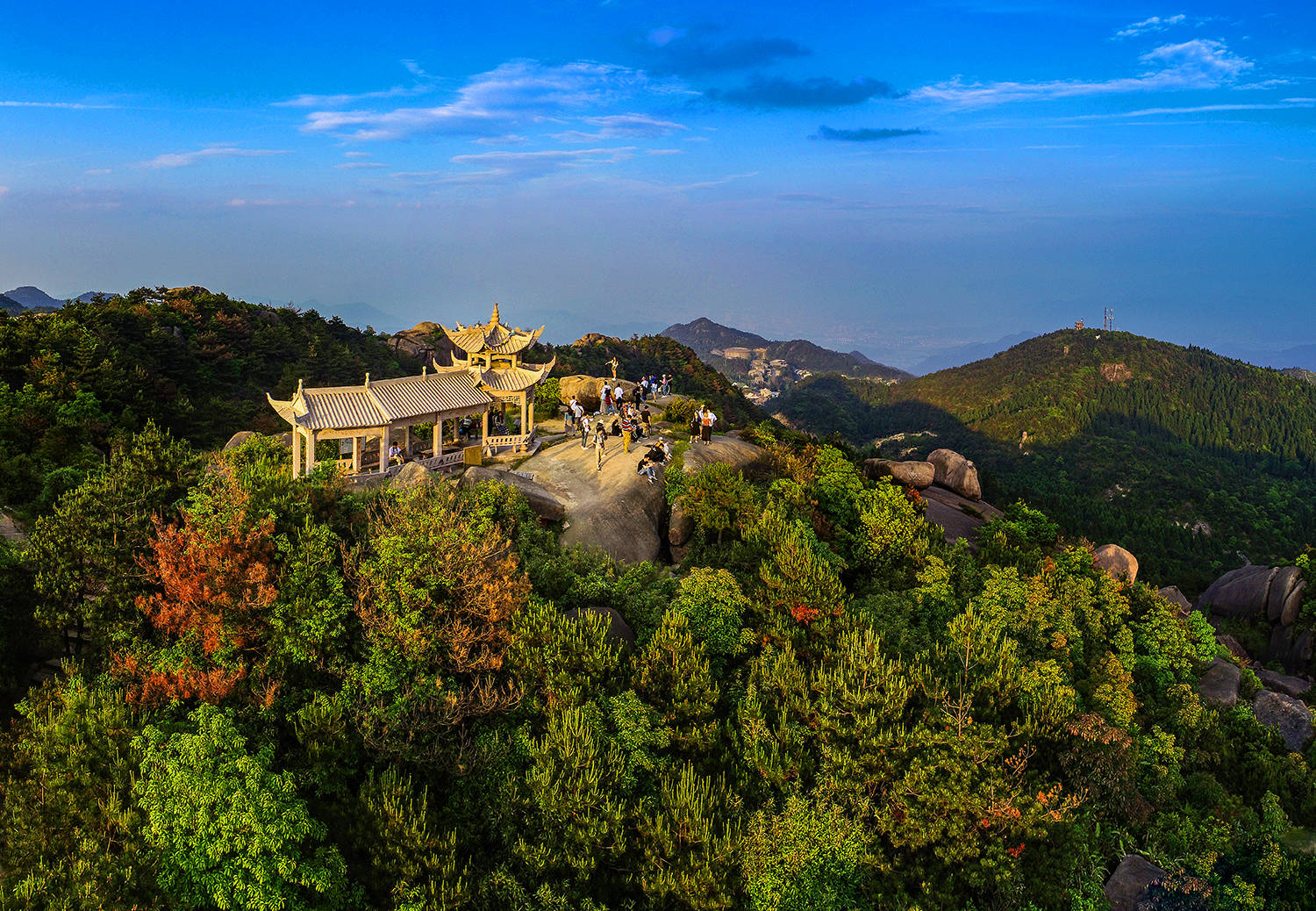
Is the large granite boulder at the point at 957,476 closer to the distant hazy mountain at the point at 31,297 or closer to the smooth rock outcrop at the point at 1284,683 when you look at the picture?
the smooth rock outcrop at the point at 1284,683

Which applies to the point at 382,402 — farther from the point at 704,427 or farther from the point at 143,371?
the point at 143,371

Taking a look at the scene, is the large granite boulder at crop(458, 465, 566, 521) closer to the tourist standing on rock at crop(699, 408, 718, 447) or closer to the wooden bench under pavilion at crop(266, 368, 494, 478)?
the wooden bench under pavilion at crop(266, 368, 494, 478)

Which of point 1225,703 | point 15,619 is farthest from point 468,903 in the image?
point 1225,703

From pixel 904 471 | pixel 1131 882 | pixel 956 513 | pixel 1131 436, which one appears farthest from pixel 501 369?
pixel 1131 436

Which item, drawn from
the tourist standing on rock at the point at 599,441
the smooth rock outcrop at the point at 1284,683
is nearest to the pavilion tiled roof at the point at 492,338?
the tourist standing on rock at the point at 599,441

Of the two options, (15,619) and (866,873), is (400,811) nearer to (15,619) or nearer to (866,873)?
(866,873)

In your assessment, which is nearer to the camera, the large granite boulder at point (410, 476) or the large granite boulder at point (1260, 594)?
the large granite boulder at point (410, 476)
